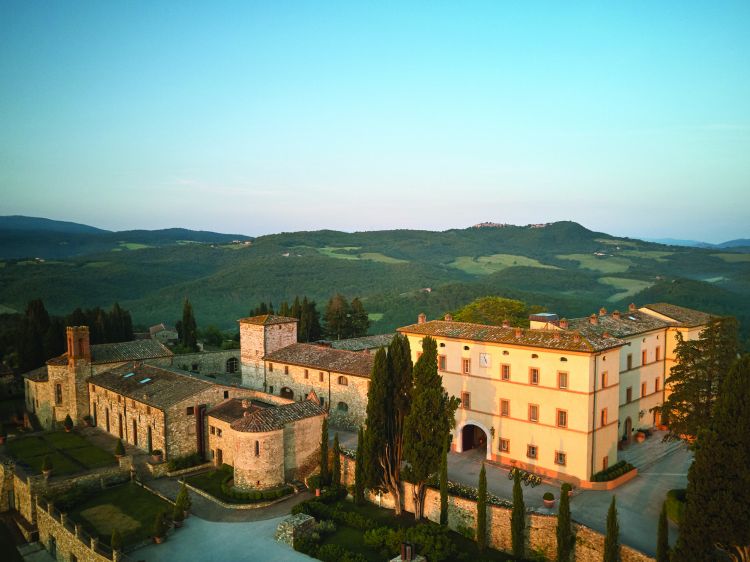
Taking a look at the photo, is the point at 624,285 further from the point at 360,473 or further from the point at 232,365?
the point at 360,473

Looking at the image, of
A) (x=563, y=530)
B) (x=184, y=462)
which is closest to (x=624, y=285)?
(x=563, y=530)

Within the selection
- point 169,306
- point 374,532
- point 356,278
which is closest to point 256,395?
point 374,532

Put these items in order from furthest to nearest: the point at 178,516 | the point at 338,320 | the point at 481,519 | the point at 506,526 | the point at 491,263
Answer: the point at 491,263, the point at 338,320, the point at 178,516, the point at 481,519, the point at 506,526

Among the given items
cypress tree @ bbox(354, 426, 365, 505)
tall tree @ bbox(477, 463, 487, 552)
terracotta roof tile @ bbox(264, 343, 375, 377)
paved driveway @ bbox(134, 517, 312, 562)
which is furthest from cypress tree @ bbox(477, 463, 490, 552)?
terracotta roof tile @ bbox(264, 343, 375, 377)

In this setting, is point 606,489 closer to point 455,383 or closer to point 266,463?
point 455,383

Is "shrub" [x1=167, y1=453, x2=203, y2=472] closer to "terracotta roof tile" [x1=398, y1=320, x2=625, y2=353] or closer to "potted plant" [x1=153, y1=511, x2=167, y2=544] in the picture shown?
"potted plant" [x1=153, y1=511, x2=167, y2=544]

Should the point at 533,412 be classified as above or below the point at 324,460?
above
